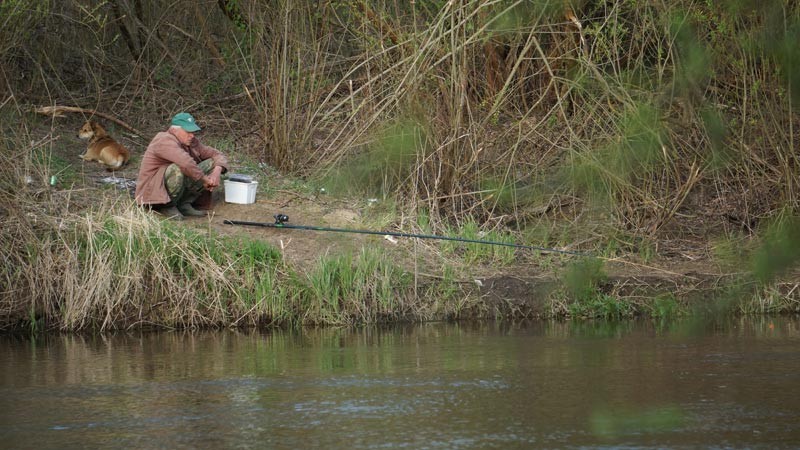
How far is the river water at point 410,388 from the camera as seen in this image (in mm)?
5984

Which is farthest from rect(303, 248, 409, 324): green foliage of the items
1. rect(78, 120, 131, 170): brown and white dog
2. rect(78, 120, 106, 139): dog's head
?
rect(78, 120, 106, 139): dog's head

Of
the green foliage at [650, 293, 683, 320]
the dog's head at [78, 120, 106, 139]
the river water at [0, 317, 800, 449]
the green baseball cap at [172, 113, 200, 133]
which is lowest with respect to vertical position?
the river water at [0, 317, 800, 449]

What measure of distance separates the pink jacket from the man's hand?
0.10m

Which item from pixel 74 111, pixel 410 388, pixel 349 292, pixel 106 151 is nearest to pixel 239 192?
pixel 106 151

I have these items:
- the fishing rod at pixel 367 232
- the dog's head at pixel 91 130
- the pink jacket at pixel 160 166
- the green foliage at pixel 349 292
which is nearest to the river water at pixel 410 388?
the green foliage at pixel 349 292

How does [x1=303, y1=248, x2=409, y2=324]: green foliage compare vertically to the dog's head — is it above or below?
below

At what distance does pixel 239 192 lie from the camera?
39.4ft

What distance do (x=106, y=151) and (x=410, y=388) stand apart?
21.8 feet

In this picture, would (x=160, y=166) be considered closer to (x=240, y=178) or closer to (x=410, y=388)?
(x=240, y=178)

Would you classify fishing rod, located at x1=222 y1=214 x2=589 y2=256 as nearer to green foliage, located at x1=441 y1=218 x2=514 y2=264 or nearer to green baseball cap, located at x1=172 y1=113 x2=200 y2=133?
green foliage, located at x1=441 y1=218 x2=514 y2=264

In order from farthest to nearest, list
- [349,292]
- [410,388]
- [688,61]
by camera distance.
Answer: [688,61], [349,292], [410,388]

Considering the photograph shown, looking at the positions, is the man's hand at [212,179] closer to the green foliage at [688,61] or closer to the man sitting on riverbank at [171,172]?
the man sitting on riverbank at [171,172]

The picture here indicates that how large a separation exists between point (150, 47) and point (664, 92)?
6.97 m

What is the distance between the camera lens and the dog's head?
13.3 m
